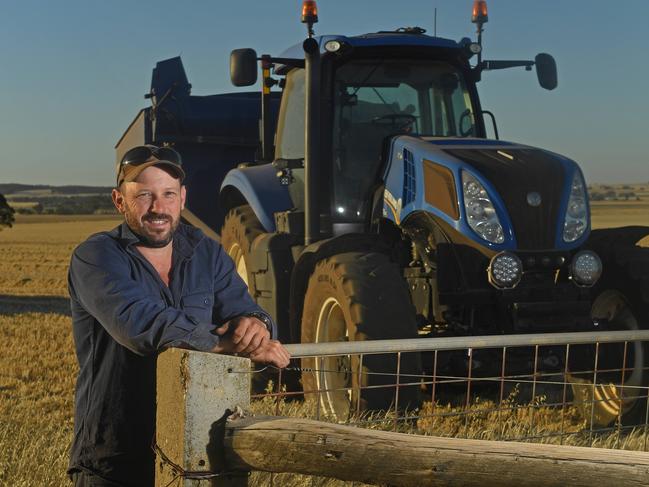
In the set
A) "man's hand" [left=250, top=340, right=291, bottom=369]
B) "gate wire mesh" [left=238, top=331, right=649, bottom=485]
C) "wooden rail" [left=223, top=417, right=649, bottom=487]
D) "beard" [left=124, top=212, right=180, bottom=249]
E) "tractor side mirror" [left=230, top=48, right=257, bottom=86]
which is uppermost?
"tractor side mirror" [left=230, top=48, right=257, bottom=86]

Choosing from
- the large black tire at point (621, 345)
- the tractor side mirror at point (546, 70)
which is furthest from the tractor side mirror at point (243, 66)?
the large black tire at point (621, 345)

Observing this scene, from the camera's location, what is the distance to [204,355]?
2.68 meters

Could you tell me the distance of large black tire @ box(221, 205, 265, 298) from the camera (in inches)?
317

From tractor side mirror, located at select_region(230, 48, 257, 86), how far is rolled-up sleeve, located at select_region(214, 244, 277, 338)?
4.01 m

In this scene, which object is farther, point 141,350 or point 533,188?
point 533,188

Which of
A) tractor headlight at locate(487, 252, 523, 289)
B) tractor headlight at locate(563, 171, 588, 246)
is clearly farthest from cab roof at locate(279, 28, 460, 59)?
tractor headlight at locate(487, 252, 523, 289)

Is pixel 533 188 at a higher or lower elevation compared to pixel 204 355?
higher

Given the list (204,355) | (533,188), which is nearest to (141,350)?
(204,355)

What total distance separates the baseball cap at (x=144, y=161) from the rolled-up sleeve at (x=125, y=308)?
237 millimetres

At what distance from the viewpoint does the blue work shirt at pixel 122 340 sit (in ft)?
9.15

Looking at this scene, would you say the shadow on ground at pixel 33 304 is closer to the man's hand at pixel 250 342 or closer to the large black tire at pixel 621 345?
the large black tire at pixel 621 345

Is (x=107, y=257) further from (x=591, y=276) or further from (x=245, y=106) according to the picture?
(x=245, y=106)

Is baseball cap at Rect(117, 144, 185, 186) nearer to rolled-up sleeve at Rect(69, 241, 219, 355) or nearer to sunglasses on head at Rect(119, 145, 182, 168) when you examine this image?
sunglasses on head at Rect(119, 145, 182, 168)

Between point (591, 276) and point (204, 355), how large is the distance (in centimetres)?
415
